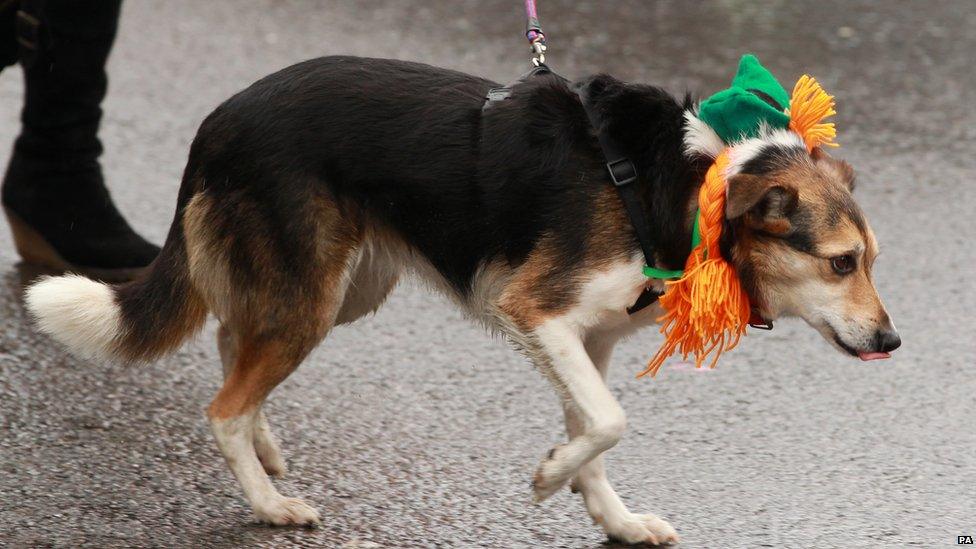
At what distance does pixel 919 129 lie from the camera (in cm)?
699

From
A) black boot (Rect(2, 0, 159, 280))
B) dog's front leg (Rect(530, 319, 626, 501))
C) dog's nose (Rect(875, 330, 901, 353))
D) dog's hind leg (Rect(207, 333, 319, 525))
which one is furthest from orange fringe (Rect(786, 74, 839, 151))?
black boot (Rect(2, 0, 159, 280))

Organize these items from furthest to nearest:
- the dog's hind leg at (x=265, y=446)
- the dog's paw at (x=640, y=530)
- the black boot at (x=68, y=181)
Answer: the black boot at (x=68, y=181)
the dog's hind leg at (x=265, y=446)
the dog's paw at (x=640, y=530)

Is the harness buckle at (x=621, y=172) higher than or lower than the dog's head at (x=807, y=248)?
higher

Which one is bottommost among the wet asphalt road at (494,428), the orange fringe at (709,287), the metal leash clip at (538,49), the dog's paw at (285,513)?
the wet asphalt road at (494,428)

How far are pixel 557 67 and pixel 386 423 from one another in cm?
362

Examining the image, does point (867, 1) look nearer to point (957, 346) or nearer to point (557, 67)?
point (557, 67)

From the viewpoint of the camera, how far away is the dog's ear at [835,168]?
3541 millimetres

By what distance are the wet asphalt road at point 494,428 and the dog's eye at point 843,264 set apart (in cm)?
73

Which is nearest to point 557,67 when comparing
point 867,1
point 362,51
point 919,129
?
point 362,51

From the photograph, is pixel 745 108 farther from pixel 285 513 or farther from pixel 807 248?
pixel 285 513

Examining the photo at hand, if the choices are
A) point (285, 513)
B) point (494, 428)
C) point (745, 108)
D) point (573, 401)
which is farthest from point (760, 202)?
point (285, 513)

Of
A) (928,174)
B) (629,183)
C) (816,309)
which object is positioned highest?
(629,183)

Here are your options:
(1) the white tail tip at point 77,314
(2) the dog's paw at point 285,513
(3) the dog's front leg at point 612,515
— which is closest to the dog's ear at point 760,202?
(3) the dog's front leg at point 612,515

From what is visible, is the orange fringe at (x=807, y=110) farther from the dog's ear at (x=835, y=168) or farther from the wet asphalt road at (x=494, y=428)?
the wet asphalt road at (x=494, y=428)
